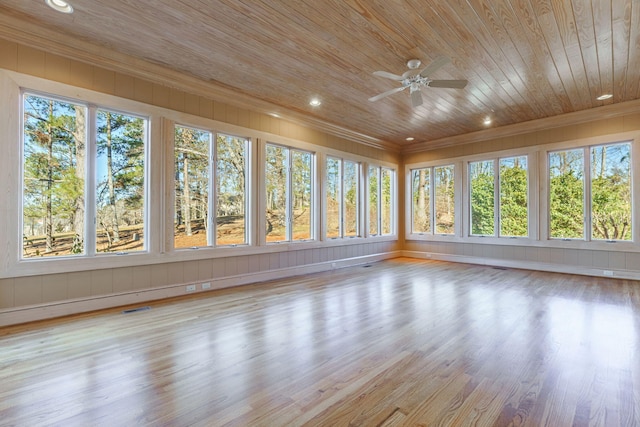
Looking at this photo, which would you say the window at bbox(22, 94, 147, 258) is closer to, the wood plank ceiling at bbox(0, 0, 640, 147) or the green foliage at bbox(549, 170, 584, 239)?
the wood plank ceiling at bbox(0, 0, 640, 147)

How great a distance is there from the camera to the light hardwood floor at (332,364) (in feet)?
5.72

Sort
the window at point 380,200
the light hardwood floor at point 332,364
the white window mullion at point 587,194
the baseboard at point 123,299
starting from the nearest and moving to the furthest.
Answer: the light hardwood floor at point 332,364 → the baseboard at point 123,299 → the white window mullion at point 587,194 → the window at point 380,200

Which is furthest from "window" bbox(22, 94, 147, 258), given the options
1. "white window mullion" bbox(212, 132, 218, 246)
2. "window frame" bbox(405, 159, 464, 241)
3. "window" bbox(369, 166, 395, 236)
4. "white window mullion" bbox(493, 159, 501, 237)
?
"white window mullion" bbox(493, 159, 501, 237)

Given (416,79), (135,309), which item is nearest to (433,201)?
(416,79)

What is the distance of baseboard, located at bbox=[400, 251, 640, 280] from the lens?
17.7 feet

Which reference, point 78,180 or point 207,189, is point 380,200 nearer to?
point 207,189

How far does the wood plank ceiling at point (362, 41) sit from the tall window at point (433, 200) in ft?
9.40

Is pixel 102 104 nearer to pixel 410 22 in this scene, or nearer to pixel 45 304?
pixel 45 304

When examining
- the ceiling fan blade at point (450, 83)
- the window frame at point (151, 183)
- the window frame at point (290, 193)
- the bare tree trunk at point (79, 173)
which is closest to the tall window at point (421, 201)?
the window frame at point (151, 183)

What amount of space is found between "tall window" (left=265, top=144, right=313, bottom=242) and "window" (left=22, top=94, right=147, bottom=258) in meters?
2.08

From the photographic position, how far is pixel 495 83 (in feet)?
14.5

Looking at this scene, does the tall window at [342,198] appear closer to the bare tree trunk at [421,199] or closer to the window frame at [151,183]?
the window frame at [151,183]

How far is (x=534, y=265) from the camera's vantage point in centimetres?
627

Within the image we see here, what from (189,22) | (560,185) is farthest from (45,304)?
(560,185)
